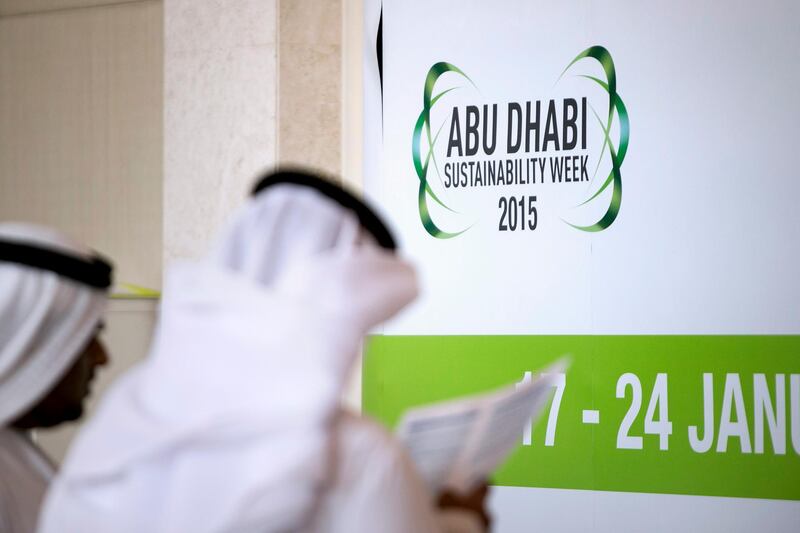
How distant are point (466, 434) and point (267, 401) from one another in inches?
19.6

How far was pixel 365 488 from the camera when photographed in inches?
65.4

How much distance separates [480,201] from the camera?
5145mm

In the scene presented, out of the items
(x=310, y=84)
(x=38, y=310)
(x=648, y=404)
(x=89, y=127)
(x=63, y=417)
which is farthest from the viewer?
(x=89, y=127)

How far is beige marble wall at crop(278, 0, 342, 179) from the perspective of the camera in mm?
5414

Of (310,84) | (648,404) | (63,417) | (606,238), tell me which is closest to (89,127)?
(310,84)

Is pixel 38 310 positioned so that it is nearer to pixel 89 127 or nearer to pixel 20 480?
pixel 20 480

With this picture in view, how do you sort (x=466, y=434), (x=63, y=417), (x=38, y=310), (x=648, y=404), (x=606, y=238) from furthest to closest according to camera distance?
(x=606, y=238) < (x=648, y=404) < (x=63, y=417) < (x=38, y=310) < (x=466, y=434)

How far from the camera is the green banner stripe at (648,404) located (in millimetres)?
4520

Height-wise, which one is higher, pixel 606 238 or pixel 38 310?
pixel 606 238

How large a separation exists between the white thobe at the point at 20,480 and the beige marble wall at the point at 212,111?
118 inches

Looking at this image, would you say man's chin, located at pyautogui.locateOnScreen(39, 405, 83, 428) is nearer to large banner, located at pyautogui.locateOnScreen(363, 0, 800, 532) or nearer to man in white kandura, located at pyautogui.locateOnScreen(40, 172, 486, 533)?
man in white kandura, located at pyautogui.locateOnScreen(40, 172, 486, 533)

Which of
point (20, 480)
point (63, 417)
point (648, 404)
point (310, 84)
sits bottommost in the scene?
point (648, 404)

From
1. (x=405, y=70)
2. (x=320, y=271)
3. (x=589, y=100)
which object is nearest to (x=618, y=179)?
(x=589, y=100)

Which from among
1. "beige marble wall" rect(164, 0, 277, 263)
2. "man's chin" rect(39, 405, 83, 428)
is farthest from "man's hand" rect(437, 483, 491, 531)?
"beige marble wall" rect(164, 0, 277, 263)
